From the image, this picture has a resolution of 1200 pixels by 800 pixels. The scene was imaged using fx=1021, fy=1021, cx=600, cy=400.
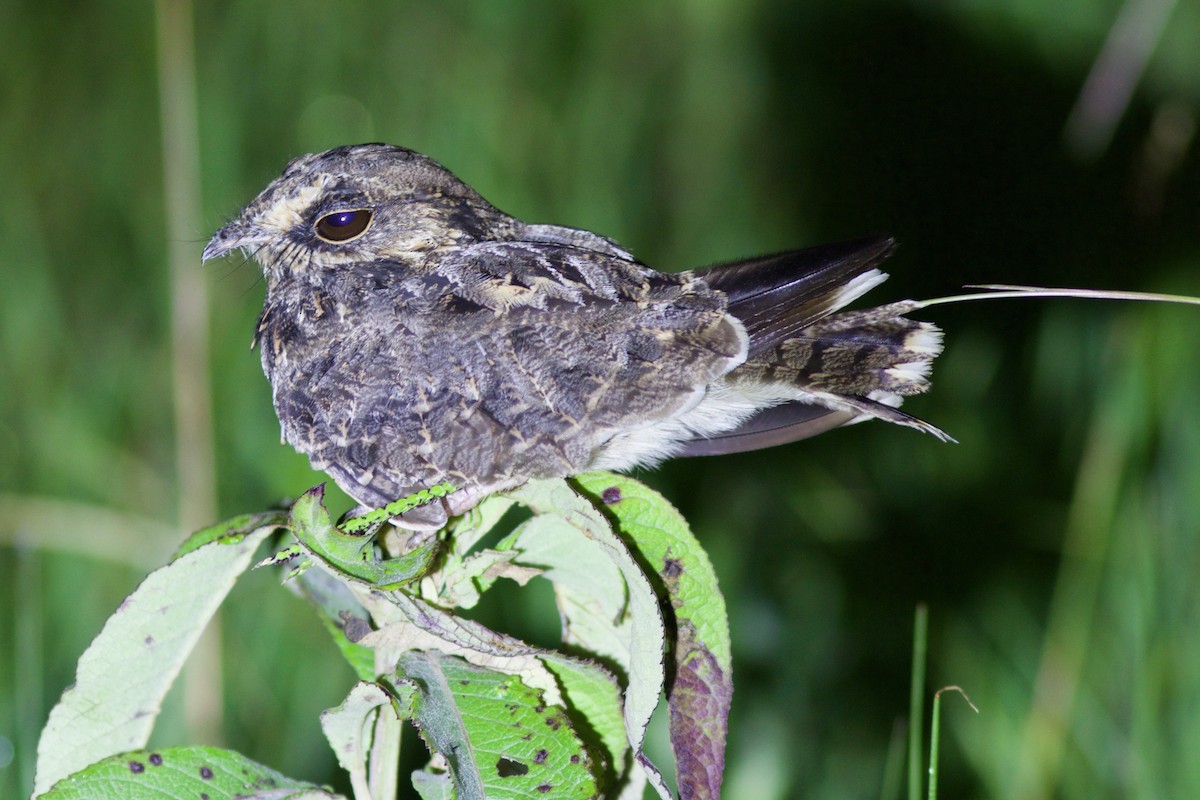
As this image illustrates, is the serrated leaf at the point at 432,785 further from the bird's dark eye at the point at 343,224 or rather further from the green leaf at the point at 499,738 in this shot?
the bird's dark eye at the point at 343,224

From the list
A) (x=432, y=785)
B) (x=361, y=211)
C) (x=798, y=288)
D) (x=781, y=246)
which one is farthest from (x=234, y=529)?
(x=781, y=246)

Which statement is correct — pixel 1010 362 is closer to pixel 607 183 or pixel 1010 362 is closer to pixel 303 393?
pixel 607 183

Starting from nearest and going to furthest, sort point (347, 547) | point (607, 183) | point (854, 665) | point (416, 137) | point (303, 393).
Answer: point (347, 547)
point (303, 393)
point (854, 665)
point (416, 137)
point (607, 183)

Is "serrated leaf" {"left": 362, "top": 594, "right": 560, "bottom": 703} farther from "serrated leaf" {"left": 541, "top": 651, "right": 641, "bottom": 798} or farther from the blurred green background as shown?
the blurred green background

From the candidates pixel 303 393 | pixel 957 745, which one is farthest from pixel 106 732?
pixel 957 745

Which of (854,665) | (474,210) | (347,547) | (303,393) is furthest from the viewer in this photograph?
(854,665)

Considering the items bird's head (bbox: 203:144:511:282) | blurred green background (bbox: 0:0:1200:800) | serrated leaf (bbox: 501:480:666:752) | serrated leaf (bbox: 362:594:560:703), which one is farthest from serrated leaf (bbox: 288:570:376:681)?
blurred green background (bbox: 0:0:1200:800)
